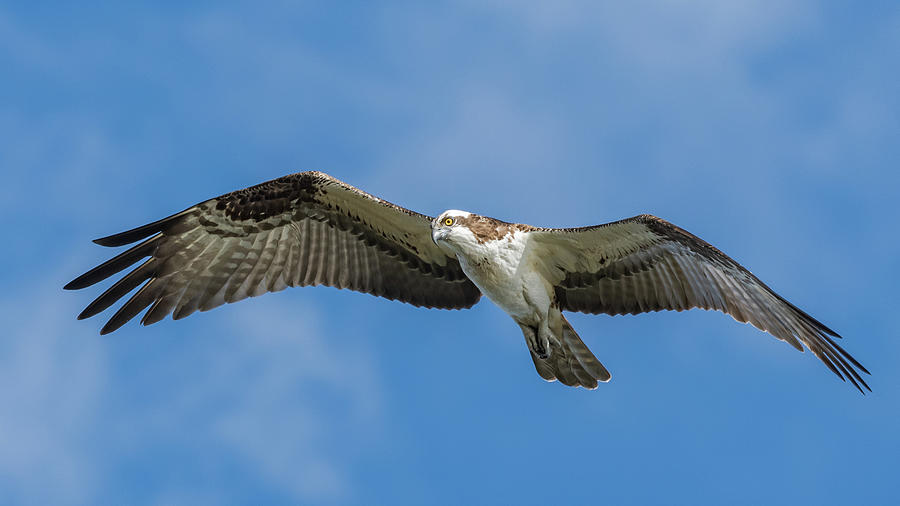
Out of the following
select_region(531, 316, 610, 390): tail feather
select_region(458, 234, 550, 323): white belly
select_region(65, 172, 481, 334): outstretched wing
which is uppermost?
select_region(65, 172, 481, 334): outstretched wing

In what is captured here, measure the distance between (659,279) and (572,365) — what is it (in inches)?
51.8

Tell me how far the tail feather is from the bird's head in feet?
5.36

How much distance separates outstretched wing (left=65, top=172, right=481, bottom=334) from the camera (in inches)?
416

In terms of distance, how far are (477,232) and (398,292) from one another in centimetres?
194

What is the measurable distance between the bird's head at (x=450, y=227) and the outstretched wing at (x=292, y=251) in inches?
35.6

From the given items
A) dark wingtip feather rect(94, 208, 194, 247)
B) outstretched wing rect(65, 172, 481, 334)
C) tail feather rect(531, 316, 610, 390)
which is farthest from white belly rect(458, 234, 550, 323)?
dark wingtip feather rect(94, 208, 194, 247)

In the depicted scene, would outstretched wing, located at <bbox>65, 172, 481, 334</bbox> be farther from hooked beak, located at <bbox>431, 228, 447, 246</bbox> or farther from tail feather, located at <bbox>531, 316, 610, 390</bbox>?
tail feather, located at <bbox>531, 316, 610, 390</bbox>

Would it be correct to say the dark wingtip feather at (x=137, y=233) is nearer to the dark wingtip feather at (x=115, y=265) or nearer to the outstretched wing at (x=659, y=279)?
the dark wingtip feather at (x=115, y=265)

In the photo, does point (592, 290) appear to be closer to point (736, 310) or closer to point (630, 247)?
point (630, 247)

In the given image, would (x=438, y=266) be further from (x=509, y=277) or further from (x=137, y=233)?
(x=137, y=233)

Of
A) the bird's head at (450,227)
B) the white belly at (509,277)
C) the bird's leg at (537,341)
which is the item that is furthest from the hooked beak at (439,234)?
the bird's leg at (537,341)

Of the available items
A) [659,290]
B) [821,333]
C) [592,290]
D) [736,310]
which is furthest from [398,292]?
[821,333]

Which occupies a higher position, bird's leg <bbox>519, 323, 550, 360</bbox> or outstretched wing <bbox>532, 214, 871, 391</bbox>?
outstretched wing <bbox>532, 214, 871, 391</bbox>

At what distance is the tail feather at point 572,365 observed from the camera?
32.7 feet
